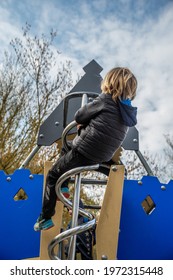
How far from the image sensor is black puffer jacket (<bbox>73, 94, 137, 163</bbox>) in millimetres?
1851

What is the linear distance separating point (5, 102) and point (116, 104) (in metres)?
6.36

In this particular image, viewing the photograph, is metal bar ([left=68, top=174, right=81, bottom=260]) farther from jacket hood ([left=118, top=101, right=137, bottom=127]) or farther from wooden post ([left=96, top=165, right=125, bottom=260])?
wooden post ([left=96, top=165, right=125, bottom=260])

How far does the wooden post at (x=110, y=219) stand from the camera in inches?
94.3

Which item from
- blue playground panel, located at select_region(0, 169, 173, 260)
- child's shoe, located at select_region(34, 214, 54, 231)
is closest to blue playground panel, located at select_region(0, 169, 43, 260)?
blue playground panel, located at select_region(0, 169, 173, 260)

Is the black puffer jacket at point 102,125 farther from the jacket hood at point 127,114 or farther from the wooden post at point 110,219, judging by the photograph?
the wooden post at point 110,219

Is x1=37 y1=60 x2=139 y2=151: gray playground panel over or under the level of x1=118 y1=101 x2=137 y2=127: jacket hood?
over

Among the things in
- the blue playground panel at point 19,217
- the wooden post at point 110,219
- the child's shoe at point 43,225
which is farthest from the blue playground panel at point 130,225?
the child's shoe at point 43,225

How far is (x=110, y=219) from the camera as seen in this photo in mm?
2445

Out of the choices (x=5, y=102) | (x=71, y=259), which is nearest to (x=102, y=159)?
(x=71, y=259)

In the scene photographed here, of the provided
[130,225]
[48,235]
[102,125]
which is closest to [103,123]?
[102,125]

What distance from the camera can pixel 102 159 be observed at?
1900 mm

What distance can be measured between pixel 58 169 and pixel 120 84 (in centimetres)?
61

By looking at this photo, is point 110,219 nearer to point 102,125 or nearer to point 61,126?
point 102,125

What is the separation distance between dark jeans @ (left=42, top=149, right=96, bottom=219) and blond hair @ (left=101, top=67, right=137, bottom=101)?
39 cm
